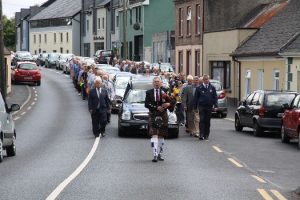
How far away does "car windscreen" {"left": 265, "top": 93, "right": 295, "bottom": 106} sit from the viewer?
27797 millimetres

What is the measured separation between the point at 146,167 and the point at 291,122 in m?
7.98

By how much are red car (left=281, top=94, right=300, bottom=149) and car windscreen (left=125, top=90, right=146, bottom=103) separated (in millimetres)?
4618

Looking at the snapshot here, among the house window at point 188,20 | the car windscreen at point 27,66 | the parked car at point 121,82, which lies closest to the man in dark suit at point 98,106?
the parked car at point 121,82

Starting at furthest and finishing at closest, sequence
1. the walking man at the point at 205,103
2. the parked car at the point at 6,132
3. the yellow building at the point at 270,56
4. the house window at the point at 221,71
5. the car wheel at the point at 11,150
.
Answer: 1. the house window at the point at 221,71
2. the yellow building at the point at 270,56
3. the walking man at the point at 205,103
4. the car wheel at the point at 11,150
5. the parked car at the point at 6,132

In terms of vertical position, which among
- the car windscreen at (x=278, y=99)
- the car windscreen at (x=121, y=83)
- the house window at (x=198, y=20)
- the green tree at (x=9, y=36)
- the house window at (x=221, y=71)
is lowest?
the car windscreen at (x=278, y=99)

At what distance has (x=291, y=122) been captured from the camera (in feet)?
80.9

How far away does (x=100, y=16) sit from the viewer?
10006 centimetres

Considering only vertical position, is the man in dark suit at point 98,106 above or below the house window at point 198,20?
below

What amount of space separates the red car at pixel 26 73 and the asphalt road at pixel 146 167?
3036cm

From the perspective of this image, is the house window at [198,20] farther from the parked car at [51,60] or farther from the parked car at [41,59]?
the parked car at [41,59]

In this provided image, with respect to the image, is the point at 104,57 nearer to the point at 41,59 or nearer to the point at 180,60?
the point at 180,60

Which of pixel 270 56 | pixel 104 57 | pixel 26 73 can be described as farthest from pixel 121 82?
pixel 104 57

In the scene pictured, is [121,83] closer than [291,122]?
No

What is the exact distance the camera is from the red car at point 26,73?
61.4 meters
